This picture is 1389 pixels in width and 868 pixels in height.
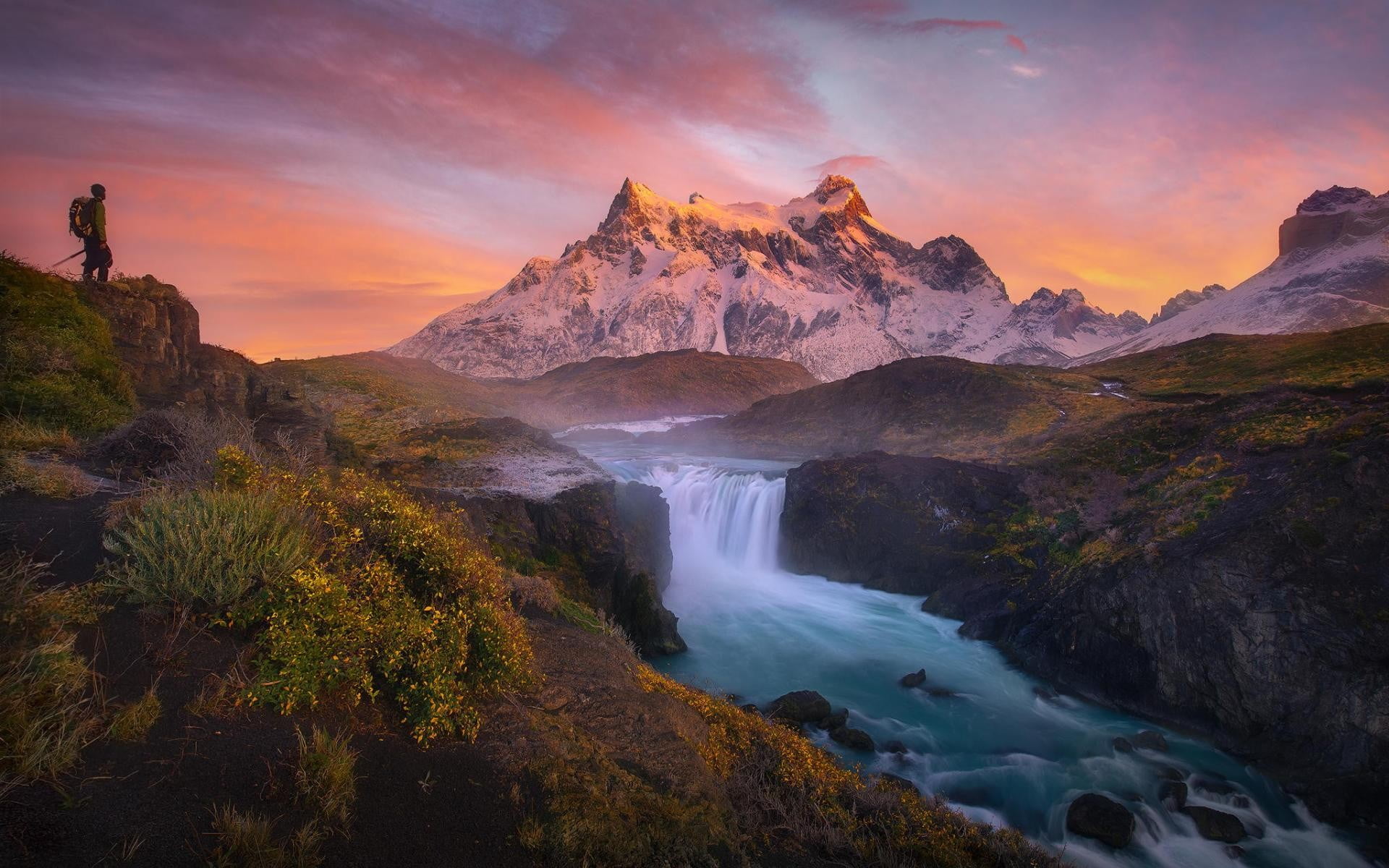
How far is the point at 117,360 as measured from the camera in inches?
601

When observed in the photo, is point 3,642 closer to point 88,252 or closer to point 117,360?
point 117,360

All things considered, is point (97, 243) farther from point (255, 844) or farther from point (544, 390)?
point (544, 390)

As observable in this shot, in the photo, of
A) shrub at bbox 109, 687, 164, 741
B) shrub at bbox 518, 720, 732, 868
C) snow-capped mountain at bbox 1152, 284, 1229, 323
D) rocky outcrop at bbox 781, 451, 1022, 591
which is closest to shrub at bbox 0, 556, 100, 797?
shrub at bbox 109, 687, 164, 741

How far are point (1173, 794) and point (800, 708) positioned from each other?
7989mm

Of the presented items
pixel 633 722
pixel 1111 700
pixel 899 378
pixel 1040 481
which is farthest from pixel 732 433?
pixel 633 722

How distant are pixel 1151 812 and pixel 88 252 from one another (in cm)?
2990

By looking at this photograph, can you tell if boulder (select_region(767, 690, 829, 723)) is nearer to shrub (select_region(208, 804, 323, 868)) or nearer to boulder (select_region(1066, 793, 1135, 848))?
boulder (select_region(1066, 793, 1135, 848))

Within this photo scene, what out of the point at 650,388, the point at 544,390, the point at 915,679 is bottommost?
the point at 915,679

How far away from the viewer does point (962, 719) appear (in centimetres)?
1755

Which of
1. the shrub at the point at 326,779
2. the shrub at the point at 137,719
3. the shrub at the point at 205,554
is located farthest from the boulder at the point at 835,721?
the shrub at the point at 137,719

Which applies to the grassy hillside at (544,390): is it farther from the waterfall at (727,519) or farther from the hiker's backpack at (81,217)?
the waterfall at (727,519)

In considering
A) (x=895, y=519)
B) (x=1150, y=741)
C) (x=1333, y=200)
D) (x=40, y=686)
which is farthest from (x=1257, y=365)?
(x=1333, y=200)

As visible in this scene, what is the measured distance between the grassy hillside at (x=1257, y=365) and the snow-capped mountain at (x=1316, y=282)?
93.2ft

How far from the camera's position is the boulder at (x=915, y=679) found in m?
19.6
